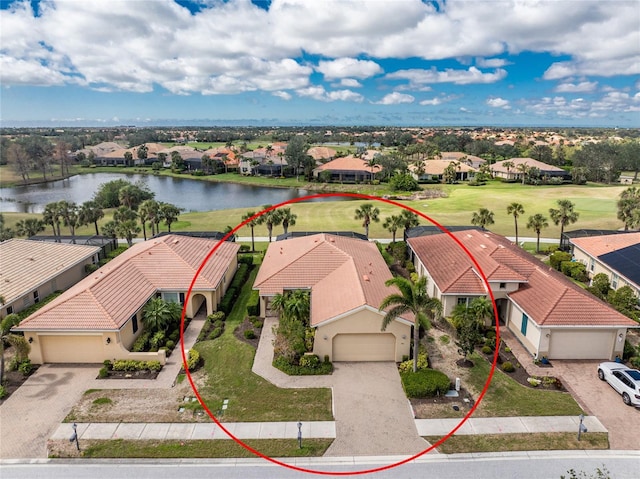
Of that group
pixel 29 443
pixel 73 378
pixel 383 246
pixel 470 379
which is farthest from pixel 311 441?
pixel 383 246

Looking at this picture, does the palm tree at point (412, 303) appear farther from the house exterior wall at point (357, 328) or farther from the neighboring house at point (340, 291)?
the house exterior wall at point (357, 328)

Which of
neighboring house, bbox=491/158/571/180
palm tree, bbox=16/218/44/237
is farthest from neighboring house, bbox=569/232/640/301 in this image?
neighboring house, bbox=491/158/571/180

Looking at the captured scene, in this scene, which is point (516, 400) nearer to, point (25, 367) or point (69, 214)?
point (25, 367)

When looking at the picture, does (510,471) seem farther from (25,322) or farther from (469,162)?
(469,162)

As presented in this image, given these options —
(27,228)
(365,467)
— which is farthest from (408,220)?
(27,228)

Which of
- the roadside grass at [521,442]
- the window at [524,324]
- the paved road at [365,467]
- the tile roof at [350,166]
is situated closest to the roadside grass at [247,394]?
the paved road at [365,467]

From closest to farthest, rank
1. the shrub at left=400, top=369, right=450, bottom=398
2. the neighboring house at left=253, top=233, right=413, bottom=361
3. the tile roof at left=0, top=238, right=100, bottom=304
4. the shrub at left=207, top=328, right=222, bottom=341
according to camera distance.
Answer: the shrub at left=400, top=369, right=450, bottom=398 → the neighboring house at left=253, top=233, right=413, bottom=361 → the shrub at left=207, top=328, right=222, bottom=341 → the tile roof at left=0, top=238, right=100, bottom=304

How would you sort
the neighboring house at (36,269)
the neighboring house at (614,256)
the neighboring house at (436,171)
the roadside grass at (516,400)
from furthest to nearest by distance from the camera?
the neighboring house at (436,171), the neighboring house at (614,256), the neighboring house at (36,269), the roadside grass at (516,400)

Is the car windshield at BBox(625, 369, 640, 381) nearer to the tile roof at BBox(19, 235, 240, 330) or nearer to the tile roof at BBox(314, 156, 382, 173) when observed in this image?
the tile roof at BBox(19, 235, 240, 330)
